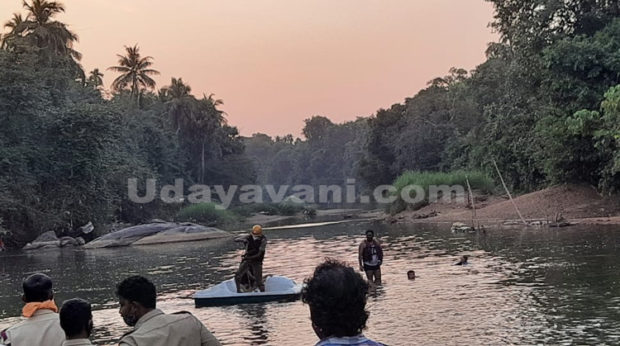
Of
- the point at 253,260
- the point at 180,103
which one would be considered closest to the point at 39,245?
the point at 253,260

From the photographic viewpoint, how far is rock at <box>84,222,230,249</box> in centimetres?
4056

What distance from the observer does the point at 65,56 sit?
5162 centimetres

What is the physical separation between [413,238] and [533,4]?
12.9 meters

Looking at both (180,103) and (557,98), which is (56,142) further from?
(180,103)

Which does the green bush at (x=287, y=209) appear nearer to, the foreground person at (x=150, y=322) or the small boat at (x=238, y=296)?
the small boat at (x=238, y=296)

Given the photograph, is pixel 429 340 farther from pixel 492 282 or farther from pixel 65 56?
pixel 65 56

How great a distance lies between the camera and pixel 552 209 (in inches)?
A: 1420

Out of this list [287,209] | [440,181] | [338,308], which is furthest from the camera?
[287,209]

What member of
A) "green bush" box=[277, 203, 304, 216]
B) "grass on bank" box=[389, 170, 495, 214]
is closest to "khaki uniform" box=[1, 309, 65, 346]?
"grass on bank" box=[389, 170, 495, 214]

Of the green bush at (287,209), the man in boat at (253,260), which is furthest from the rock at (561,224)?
the green bush at (287,209)

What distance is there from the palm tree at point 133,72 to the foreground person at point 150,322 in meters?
67.5

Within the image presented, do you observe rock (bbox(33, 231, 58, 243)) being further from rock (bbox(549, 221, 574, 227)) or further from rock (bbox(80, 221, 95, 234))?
rock (bbox(549, 221, 574, 227))

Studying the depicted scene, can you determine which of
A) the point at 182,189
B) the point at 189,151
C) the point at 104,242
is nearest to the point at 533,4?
the point at 104,242

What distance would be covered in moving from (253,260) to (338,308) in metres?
12.9
